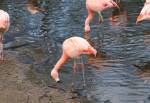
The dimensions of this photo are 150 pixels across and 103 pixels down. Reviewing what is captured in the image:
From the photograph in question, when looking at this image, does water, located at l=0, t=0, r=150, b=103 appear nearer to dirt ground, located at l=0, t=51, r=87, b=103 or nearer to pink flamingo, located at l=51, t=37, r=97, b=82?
pink flamingo, located at l=51, t=37, r=97, b=82

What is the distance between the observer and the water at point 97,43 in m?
8.83

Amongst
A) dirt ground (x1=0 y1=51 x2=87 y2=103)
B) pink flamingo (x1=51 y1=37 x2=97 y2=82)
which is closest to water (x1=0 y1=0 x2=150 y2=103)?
pink flamingo (x1=51 y1=37 x2=97 y2=82)

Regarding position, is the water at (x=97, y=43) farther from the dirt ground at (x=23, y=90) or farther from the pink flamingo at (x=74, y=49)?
the dirt ground at (x=23, y=90)

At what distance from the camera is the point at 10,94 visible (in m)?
8.43

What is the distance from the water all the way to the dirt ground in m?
0.41

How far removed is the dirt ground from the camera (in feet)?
26.9

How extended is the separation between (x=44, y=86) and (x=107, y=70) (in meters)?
1.48

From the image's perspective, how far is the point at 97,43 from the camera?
11.6m

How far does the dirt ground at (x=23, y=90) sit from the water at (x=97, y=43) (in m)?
0.41

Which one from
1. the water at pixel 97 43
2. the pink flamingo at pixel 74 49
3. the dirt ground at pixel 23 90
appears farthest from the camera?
the pink flamingo at pixel 74 49

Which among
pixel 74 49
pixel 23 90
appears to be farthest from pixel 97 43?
pixel 23 90

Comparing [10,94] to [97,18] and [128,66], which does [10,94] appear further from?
[97,18]

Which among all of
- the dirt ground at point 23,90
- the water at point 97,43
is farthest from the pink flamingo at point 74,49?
the dirt ground at point 23,90

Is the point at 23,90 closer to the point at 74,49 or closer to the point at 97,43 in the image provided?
the point at 74,49
